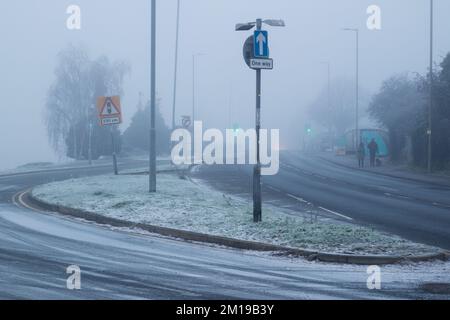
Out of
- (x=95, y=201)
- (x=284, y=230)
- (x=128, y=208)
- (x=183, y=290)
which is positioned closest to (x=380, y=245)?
(x=284, y=230)

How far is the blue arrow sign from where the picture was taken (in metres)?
14.0

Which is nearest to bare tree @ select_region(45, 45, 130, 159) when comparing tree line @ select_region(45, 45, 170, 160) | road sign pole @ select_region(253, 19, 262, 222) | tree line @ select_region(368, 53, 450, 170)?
tree line @ select_region(45, 45, 170, 160)

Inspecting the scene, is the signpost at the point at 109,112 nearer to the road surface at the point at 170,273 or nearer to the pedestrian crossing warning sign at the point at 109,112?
the pedestrian crossing warning sign at the point at 109,112

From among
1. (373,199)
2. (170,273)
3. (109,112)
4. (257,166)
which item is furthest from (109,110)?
(170,273)

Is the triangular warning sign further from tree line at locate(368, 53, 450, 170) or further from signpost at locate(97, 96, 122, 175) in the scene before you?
tree line at locate(368, 53, 450, 170)

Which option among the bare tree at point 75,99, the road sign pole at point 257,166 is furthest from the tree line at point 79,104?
the road sign pole at point 257,166

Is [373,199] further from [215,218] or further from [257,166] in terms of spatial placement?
[257,166]

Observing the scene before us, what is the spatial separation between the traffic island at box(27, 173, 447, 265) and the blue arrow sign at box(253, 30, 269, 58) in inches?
135

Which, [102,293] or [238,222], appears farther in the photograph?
[238,222]

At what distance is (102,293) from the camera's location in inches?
333

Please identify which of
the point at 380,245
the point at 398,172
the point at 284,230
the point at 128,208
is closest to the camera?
the point at 380,245

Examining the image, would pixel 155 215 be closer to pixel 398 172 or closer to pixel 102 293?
pixel 102 293
